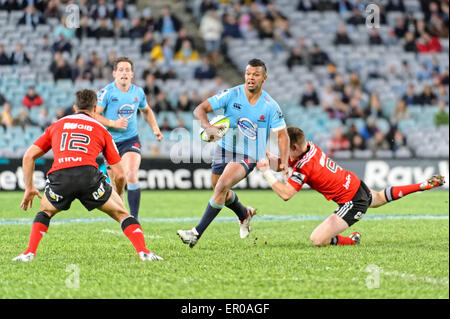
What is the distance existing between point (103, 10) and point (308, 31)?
647 cm

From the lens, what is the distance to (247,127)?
28.6 feet

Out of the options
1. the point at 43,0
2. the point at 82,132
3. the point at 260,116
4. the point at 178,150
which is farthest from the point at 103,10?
the point at 82,132

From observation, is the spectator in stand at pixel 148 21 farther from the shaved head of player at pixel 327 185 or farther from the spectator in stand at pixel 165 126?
the shaved head of player at pixel 327 185

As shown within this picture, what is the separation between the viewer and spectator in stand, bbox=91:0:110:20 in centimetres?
2195

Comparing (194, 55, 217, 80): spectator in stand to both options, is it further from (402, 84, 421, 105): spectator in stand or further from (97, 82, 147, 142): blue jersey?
(97, 82, 147, 142): blue jersey

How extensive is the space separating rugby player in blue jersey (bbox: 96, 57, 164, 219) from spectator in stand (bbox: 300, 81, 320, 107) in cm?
1081

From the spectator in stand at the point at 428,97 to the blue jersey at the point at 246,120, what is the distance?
45.6ft

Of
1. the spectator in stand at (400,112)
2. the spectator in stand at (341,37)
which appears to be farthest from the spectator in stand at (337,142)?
the spectator in stand at (341,37)

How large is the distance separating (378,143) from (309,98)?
2380mm

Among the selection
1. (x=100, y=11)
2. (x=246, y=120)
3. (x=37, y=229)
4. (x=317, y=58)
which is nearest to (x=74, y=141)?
(x=37, y=229)

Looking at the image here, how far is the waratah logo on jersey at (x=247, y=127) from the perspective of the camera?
28.5 ft

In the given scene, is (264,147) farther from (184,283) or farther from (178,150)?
(178,150)

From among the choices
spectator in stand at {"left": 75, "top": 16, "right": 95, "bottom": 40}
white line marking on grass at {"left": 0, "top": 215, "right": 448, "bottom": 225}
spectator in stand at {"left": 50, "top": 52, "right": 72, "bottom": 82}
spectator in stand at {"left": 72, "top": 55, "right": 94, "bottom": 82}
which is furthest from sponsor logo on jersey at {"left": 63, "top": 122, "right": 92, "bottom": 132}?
spectator in stand at {"left": 75, "top": 16, "right": 95, "bottom": 40}

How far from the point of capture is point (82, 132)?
686 cm
